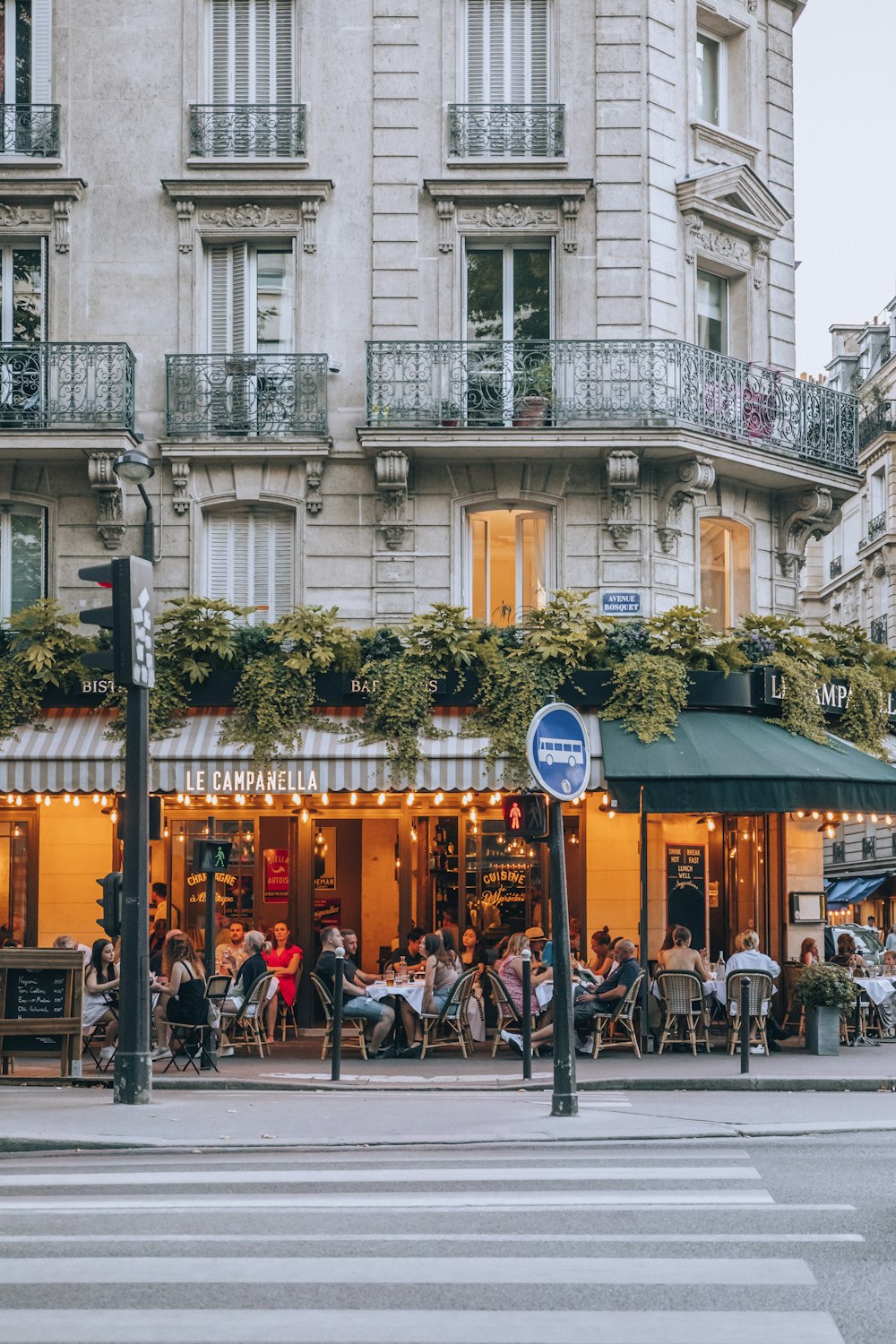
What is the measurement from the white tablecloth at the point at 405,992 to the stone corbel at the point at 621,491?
→ 6053mm

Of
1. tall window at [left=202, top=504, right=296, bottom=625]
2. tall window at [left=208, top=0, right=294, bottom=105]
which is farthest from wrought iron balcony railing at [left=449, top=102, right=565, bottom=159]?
tall window at [left=202, top=504, right=296, bottom=625]

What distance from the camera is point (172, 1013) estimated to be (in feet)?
56.2

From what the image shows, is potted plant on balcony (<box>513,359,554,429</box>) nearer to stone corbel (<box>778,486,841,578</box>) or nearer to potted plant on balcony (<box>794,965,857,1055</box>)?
stone corbel (<box>778,486,841,578</box>)

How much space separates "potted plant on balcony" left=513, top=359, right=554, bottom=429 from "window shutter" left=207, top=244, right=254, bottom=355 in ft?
11.1

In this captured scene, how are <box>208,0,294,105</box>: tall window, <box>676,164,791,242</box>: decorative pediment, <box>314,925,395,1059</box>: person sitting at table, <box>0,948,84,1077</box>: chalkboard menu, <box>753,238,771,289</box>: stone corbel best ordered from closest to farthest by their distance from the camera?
<box>0,948,84,1077</box>: chalkboard menu, <box>314,925,395,1059</box>: person sitting at table, <box>208,0,294,105</box>: tall window, <box>676,164,791,242</box>: decorative pediment, <box>753,238,771,289</box>: stone corbel

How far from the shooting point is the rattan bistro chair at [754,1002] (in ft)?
59.0

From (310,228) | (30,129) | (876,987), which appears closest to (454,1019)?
(876,987)

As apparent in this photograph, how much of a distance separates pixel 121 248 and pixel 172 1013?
9.69 metres

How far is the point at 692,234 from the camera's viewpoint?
21859 mm

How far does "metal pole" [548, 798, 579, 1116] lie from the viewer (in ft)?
41.9

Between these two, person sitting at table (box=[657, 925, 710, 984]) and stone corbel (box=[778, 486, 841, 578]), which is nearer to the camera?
person sitting at table (box=[657, 925, 710, 984])

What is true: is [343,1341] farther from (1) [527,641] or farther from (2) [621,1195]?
(1) [527,641]

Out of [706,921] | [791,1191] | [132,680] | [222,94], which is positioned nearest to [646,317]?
[222,94]

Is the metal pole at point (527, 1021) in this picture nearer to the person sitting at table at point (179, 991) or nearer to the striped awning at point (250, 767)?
the person sitting at table at point (179, 991)
